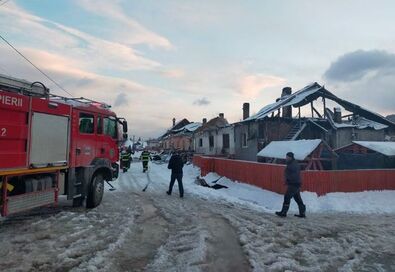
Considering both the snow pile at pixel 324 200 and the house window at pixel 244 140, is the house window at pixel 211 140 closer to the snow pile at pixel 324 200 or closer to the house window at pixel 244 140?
the house window at pixel 244 140

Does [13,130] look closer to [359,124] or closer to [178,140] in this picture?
[359,124]

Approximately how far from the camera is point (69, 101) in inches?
408

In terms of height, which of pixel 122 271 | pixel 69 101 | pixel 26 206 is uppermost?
pixel 69 101

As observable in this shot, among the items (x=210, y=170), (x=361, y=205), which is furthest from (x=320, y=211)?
(x=210, y=170)

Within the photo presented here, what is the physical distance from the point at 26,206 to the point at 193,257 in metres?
4.17

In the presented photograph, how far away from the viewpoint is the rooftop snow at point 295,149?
16619 mm

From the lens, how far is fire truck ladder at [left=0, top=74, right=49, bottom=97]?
8.24 meters

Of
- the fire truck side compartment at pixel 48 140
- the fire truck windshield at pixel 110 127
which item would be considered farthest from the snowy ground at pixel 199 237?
the fire truck windshield at pixel 110 127

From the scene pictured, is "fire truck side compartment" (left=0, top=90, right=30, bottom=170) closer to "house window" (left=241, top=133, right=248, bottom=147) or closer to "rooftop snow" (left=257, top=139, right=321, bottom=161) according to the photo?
"rooftop snow" (left=257, top=139, right=321, bottom=161)

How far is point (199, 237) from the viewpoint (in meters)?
7.53

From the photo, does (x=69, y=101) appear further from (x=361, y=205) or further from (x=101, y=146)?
(x=361, y=205)

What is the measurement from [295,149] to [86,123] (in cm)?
1046

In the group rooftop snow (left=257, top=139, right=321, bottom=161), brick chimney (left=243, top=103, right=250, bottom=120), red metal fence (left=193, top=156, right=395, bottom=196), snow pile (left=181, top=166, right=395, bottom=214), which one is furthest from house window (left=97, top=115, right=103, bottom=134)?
brick chimney (left=243, top=103, right=250, bottom=120)

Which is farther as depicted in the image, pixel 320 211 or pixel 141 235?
pixel 320 211
